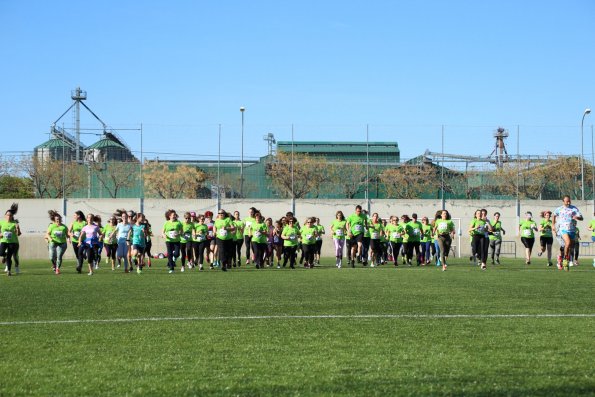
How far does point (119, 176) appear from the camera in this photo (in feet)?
154

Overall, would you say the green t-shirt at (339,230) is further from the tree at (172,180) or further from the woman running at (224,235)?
the tree at (172,180)

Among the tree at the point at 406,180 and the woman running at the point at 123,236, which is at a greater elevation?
the tree at the point at 406,180

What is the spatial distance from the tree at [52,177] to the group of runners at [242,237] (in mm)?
17146

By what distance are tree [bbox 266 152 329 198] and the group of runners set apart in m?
12.7

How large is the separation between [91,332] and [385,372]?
4043mm

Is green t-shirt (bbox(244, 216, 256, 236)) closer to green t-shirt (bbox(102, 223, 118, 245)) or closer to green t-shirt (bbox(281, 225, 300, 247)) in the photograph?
green t-shirt (bbox(281, 225, 300, 247))

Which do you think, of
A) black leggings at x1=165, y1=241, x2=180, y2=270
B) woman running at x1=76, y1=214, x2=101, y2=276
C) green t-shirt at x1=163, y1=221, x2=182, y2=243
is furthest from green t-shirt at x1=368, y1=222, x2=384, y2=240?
woman running at x1=76, y1=214, x2=101, y2=276

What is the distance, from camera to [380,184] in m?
48.5

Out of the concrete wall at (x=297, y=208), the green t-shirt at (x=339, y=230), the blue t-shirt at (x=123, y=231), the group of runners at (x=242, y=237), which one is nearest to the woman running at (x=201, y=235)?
the group of runners at (x=242, y=237)

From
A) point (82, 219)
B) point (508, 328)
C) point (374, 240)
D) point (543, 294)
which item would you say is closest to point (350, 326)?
point (508, 328)

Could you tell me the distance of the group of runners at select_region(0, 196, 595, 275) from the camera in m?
25.8

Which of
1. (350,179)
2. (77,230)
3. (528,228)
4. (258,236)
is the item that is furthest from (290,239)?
(350,179)

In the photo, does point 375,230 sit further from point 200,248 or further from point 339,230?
point 200,248

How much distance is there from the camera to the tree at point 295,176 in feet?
152
